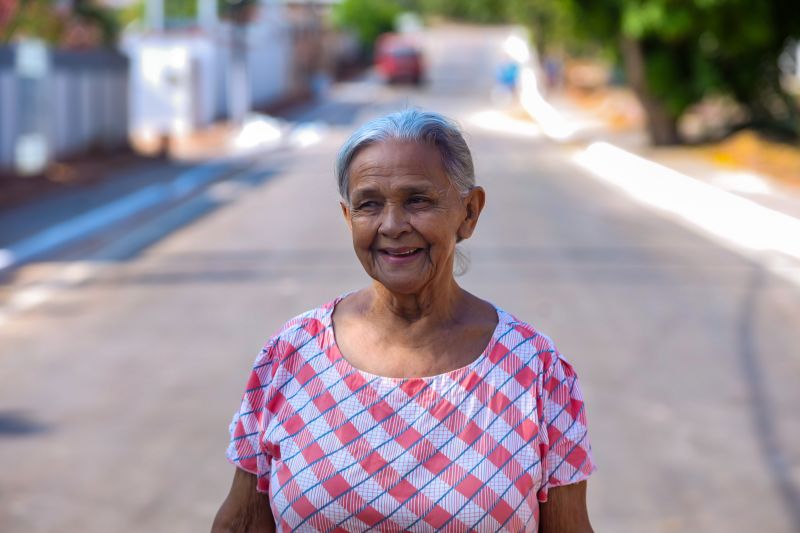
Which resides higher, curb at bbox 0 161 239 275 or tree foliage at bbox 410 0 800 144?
tree foliage at bbox 410 0 800 144

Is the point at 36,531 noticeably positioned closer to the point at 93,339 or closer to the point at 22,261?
the point at 93,339

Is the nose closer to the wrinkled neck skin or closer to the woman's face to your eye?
the woman's face

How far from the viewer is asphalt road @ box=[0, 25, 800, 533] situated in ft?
19.0

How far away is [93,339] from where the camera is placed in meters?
9.36

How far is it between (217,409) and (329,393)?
16.4 ft

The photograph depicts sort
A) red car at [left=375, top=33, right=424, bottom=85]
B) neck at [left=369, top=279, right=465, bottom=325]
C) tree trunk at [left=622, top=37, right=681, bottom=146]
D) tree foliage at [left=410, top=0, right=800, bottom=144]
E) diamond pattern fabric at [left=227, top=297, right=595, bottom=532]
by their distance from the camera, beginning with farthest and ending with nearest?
red car at [left=375, top=33, right=424, bottom=85] < tree trunk at [left=622, top=37, right=681, bottom=146] < tree foliage at [left=410, top=0, right=800, bottom=144] < neck at [left=369, top=279, right=465, bottom=325] < diamond pattern fabric at [left=227, top=297, right=595, bottom=532]

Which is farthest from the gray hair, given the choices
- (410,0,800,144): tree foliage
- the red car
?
the red car

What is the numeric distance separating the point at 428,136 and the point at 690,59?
84.4ft

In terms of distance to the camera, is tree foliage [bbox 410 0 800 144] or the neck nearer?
the neck

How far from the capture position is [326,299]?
10.6m

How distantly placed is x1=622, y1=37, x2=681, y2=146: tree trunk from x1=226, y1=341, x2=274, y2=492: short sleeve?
25696 mm

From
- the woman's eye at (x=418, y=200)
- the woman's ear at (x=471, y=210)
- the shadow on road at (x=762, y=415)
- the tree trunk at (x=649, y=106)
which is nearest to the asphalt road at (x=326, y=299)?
the shadow on road at (x=762, y=415)

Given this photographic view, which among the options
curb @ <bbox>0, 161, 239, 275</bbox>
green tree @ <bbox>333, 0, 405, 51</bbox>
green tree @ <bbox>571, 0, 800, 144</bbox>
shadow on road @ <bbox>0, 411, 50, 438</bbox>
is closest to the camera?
shadow on road @ <bbox>0, 411, 50, 438</bbox>

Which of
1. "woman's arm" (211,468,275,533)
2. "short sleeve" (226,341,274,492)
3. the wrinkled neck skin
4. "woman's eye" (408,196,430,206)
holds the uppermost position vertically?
"woman's eye" (408,196,430,206)
